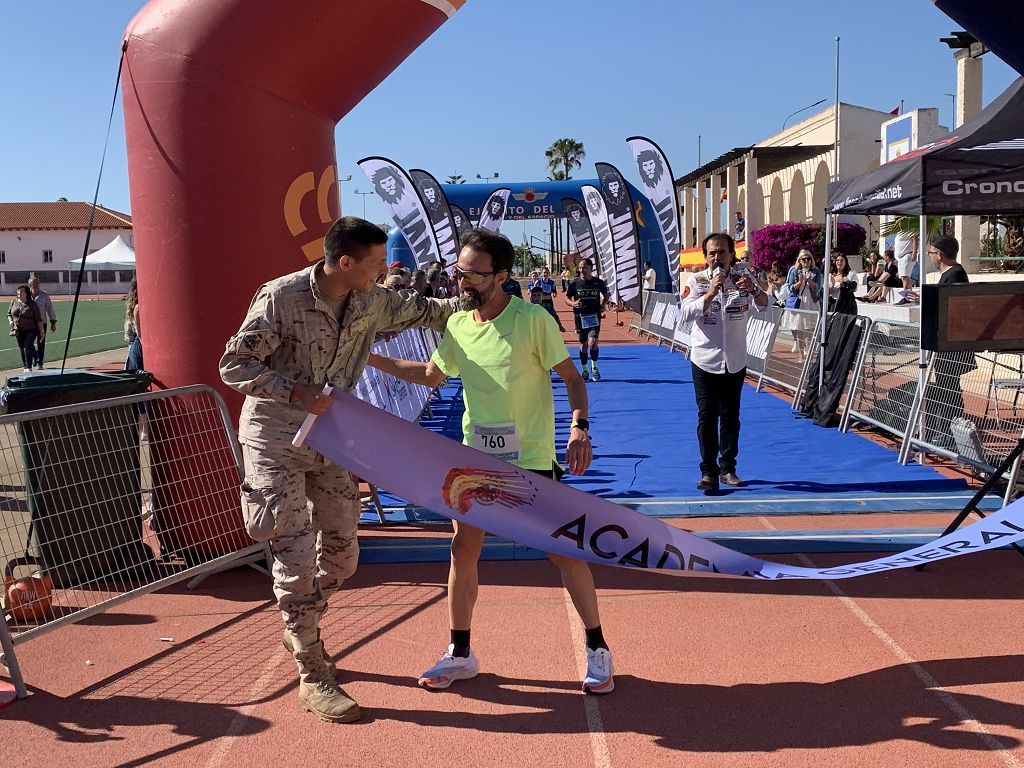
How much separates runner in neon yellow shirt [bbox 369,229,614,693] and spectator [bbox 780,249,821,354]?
1072 cm

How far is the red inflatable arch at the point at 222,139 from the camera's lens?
5.69 metres

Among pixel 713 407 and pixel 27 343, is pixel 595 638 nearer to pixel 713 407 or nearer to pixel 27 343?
pixel 713 407

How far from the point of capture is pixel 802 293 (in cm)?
1922

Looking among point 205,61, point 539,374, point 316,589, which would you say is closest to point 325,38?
point 205,61

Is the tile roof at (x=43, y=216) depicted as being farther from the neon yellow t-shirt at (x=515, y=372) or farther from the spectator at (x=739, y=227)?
the neon yellow t-shirt at (x=515, y=372)

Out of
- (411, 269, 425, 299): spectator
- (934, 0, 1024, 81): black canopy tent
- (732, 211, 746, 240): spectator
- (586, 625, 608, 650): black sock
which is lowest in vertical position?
(586, 625, 608, 650): black sock

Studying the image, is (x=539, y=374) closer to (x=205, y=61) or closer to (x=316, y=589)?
(x=316, y=589)

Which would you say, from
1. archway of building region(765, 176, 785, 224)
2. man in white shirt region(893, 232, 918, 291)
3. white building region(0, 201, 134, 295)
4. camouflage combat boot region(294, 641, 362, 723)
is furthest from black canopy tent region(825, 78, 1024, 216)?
white building region(0, 201, 134, 295)

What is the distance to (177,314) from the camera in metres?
5.94

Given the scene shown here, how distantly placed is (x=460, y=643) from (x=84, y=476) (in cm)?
272

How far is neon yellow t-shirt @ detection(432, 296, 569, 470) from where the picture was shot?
162 inches

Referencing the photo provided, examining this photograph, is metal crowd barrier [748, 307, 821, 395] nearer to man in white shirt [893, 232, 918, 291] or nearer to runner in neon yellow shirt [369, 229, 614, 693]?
man in white shirt [893, 232, 918, 291]

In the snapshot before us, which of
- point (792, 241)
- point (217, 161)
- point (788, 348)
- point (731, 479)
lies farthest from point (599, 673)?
point (792, 241)

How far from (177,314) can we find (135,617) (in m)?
1.82
